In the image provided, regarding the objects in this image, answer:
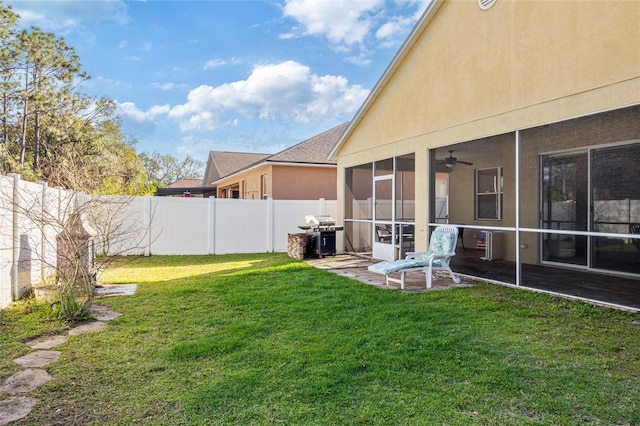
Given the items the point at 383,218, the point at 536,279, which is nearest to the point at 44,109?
the point at 383,218

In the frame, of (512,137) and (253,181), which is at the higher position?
(512,137)

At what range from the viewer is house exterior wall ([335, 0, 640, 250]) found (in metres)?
5.32

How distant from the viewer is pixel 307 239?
11.8 metres

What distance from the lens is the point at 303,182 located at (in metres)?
16.5

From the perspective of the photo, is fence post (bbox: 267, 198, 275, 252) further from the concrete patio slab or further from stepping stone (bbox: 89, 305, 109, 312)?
stepping stone (bbox: 89, 305, 109, 312)

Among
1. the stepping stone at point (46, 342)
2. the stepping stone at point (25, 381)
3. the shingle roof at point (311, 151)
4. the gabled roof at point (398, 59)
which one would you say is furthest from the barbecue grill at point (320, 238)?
the stepping stone at point (25, 381)

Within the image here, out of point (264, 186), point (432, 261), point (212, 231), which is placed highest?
point (264, 186)

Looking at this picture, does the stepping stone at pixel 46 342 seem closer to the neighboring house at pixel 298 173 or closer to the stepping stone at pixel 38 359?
the stepping stone at pixel 38 359

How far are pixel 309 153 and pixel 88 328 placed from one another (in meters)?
13.0

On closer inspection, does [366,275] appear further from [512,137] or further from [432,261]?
[512,137]

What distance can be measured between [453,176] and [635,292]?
21.5 feet

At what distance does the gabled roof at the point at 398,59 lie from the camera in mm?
8336

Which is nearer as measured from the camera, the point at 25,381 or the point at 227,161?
the point at 25,381

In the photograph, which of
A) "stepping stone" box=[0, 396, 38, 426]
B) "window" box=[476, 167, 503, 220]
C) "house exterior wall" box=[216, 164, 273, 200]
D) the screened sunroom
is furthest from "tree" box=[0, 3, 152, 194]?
"stepping stone" box=[0, 396, 38, 426]
